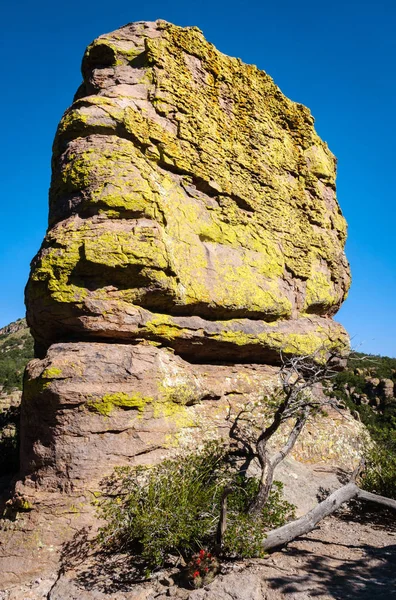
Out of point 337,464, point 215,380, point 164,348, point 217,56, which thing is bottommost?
point 337,464

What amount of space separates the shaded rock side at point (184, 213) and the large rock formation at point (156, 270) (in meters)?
0.03

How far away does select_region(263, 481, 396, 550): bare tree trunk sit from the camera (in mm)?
5855

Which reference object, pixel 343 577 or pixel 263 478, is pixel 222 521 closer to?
pixel 263 478

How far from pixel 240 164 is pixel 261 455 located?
6.67m

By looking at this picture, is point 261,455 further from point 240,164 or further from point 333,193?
point 333,193

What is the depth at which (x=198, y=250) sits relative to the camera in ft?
28.0

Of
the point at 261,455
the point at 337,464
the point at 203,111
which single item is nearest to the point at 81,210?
the point at 203,111

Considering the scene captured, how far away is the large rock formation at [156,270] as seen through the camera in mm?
6418

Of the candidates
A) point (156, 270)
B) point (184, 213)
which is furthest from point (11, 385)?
point (156, 270)

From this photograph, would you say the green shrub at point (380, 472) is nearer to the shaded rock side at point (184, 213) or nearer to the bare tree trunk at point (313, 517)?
the bare tree trunk at point (313, 517)

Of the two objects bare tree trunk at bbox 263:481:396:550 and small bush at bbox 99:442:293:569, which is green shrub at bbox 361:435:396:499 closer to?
bare tree trunk at bbox 263:481:396:550

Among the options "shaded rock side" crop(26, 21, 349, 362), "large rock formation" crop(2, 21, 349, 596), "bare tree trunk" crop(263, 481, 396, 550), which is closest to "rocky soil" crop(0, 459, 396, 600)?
"bare tree trunk" crop(263, 481, 396, 550)

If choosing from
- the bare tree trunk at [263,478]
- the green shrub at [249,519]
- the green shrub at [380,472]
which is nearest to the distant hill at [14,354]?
the green shrub at [380,472]

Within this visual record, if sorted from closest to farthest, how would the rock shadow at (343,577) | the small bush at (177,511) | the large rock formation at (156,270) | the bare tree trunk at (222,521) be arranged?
the rock shadow at (343,577) → the bare tree trunk at (222,521) → the small bush at (177,511) → the large rock formation at (156,270)
